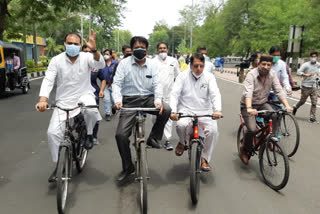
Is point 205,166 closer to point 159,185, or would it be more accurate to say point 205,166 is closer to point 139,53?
point 159,185

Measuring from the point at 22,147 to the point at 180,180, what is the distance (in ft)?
10.6

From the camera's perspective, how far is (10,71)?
12.4 meters

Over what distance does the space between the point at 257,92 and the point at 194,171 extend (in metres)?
1.97

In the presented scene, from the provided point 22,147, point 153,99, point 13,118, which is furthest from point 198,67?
point 13,118

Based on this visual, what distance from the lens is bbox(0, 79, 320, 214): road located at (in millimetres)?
3521

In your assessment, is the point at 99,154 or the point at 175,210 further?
the point at 99,154

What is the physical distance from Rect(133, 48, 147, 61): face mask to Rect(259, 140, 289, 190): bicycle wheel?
2008 mm

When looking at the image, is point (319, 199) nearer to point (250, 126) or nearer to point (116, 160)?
point (250, 126)

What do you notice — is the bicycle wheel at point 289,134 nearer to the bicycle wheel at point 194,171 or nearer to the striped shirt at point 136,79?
the bicycle wheel at point 194,171

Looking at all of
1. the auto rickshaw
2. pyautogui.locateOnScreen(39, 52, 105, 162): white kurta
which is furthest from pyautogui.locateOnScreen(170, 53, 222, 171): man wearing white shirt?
the auto rickshaw

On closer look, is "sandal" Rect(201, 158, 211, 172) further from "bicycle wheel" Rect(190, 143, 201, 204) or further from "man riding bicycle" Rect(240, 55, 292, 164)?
"man riding bicycle" Rect(240, 55, 292, 164)

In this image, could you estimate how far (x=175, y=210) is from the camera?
11.3ft

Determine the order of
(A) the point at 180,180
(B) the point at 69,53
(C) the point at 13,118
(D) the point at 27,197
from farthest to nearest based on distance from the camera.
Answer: (C) the point at 13,118 < (A) the point at 180,180 < (B) the point at 69,53 < (D) the point at 27,197

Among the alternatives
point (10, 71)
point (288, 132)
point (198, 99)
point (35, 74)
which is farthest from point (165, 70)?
point (35, 74)
